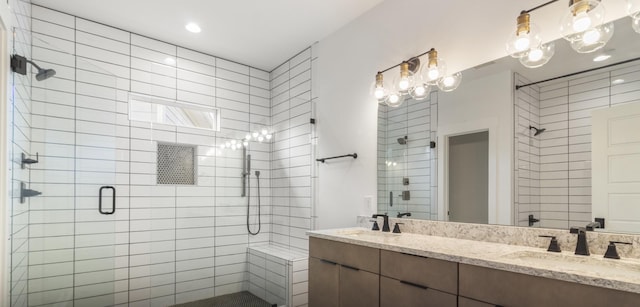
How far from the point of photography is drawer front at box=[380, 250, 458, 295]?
1.53m

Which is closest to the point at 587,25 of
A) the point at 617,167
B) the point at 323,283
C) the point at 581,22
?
the point at 581,22

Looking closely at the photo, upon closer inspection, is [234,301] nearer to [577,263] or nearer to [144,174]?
[144,174]

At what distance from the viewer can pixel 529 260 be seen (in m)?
1.53

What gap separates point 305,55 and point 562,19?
2.39m

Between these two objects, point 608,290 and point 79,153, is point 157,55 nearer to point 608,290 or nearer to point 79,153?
point 79,153

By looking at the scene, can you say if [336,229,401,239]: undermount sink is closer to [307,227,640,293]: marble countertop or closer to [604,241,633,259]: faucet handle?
[307,227,640,293]: marble countertop

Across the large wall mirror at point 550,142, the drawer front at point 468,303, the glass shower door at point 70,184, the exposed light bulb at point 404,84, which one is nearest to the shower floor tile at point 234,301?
the glass shower door at point 70,184

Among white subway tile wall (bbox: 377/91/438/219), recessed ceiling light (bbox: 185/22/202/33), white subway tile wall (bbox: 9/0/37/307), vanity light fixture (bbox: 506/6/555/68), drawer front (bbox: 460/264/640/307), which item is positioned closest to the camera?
drawer front (bbox: 460/264/640/307)

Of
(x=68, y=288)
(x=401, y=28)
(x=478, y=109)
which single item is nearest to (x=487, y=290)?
(x=478, y=109)

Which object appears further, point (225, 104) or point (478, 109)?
point (225, 104)

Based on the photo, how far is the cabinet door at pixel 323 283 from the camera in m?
2.21

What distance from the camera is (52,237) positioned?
87.1 inches

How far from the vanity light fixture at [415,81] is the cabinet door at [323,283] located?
128 cm

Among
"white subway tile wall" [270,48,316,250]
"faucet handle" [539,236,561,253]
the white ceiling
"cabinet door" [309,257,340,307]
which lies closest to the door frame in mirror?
"faucet handle" [539,236,561,253]
